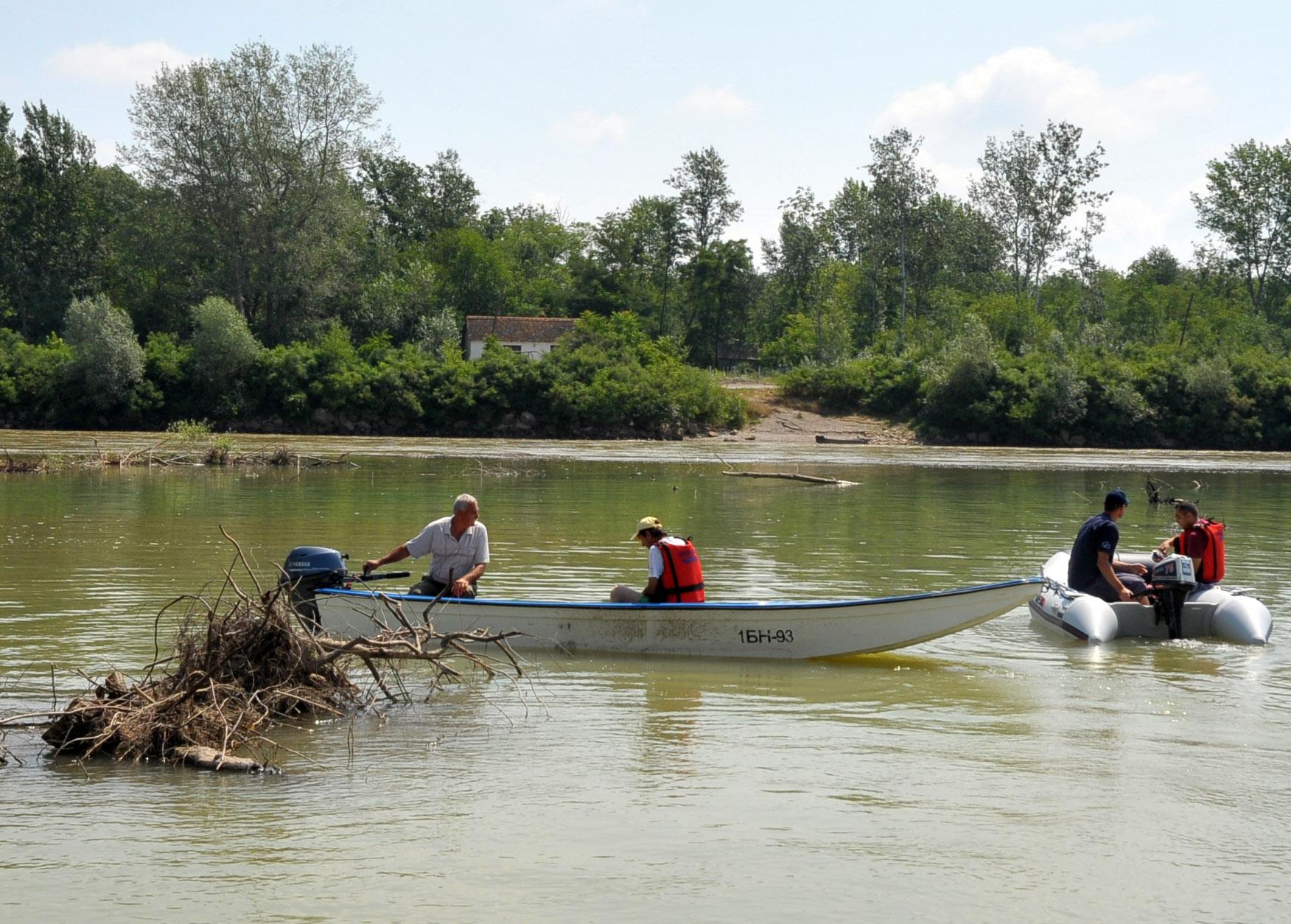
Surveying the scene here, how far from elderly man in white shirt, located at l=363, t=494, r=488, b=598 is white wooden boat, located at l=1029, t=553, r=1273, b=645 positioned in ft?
17.4

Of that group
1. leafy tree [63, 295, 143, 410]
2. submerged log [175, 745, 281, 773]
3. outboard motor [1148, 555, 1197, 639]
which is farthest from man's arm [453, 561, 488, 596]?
leafy tree [63, 295, 143, 410]

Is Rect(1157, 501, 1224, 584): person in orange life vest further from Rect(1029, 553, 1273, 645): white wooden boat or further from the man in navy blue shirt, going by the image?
the man in navy blue shirt

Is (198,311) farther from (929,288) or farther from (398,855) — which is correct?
(398,855)

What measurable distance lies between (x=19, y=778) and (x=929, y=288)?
7646cm

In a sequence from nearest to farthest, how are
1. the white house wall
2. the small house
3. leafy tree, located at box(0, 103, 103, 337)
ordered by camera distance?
leafy tree, located at box(0, 103, 103, 337) → the white house wall → the small house

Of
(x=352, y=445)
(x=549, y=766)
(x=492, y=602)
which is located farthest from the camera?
(x=352, y=445)

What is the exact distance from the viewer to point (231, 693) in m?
8.84

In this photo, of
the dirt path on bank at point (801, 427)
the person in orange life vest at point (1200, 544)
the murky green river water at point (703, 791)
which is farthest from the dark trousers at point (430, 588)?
the dirt path on bank at point (801, 427)

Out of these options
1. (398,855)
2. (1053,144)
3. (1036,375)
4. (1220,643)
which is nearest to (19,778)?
(398,855)

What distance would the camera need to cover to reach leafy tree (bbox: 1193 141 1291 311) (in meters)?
79.5

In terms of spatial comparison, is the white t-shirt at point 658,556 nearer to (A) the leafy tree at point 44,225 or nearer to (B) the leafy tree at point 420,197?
(A) the leafy tree at point 44,225

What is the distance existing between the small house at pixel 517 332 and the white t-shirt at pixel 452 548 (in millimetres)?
59633

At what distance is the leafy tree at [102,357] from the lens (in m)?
53.7

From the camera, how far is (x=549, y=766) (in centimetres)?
845
